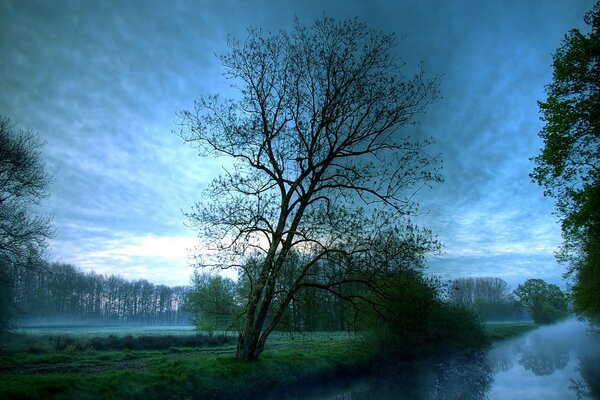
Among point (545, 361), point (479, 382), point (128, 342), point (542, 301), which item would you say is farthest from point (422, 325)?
point (542, 301)

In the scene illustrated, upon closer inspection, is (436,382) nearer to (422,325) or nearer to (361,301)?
(422,325)

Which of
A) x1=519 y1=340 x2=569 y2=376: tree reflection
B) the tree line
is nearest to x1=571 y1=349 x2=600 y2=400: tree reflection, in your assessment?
x1=519 y1=340 x2=569 y2=376: tree reflection

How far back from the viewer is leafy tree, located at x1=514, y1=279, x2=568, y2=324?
106 m

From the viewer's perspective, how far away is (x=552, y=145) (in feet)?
54.1

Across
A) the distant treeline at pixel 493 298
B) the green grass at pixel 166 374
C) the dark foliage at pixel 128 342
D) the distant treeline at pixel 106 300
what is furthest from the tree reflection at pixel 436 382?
the distant treeline at pixel 493 298

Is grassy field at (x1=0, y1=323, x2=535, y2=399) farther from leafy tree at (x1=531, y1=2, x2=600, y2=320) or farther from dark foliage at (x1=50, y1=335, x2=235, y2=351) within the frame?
leafy tree at (x1=531, y1=2, x2=600, y2=320)

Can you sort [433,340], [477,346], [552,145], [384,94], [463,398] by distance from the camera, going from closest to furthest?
1. [552,145]
2. [384,94]
3. [463,398]
4. [433,340]
5. [477,346]

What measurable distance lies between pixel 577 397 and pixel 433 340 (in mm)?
13268

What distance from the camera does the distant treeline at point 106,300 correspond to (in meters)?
107

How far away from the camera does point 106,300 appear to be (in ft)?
439

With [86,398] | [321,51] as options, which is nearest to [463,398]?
[86,398]

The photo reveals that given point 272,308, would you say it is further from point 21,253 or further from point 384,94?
point 21,253

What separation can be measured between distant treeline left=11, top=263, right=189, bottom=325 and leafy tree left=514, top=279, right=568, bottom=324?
339ft

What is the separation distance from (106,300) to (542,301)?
143 meters
